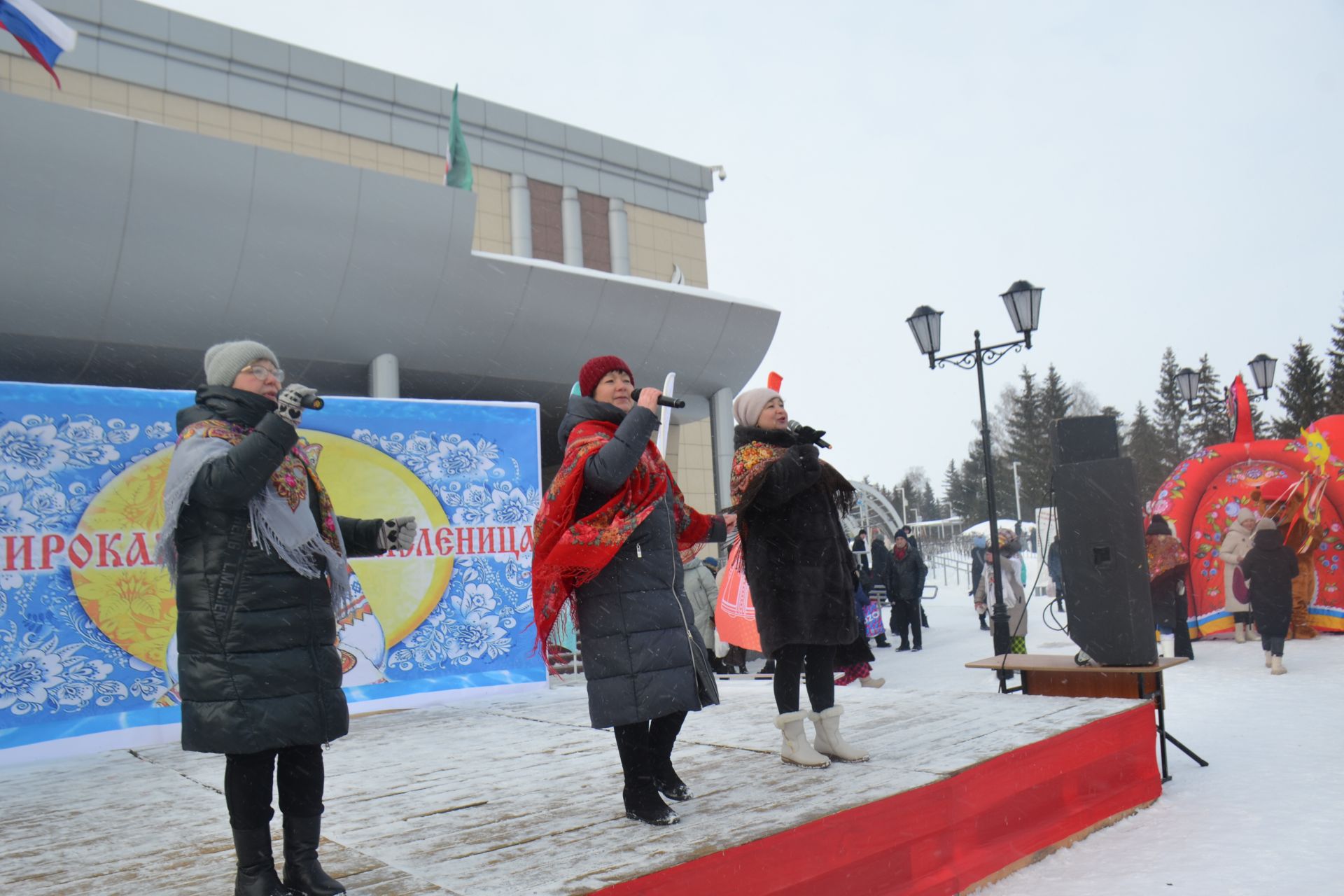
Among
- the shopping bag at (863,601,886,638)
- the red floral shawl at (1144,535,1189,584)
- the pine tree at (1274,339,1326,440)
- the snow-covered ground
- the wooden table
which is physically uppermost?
the pine tree at (1274,339,1326,440)

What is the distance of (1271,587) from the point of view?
891cm

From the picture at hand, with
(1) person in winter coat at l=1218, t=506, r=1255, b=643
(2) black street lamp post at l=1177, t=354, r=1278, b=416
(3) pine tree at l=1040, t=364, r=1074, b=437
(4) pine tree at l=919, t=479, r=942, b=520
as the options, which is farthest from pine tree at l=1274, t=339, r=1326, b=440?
(4) pine tree at l=919, t=479, r=942, b=520

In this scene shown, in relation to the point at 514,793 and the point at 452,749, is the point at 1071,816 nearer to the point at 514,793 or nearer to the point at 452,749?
the point at 514,793

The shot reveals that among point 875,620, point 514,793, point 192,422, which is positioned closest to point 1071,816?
point 514,793

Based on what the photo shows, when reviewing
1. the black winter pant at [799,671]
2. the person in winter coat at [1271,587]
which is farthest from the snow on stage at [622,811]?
the person in winter coat at [1271,587]

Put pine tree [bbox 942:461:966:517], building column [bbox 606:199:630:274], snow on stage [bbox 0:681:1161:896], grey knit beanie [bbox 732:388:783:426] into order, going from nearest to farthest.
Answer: snow on stage [bbox 0:681:1161:896] → grey knit beanie [bbox 732:388:783:426] → building column [bbox 606:199:630:274] → pine tree [bbox 942:461:966:517]

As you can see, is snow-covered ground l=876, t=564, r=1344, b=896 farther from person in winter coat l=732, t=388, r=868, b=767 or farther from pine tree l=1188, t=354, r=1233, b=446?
pine tree l=1188, t=354, r=1233, b=446

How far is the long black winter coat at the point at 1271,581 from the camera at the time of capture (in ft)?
29.1

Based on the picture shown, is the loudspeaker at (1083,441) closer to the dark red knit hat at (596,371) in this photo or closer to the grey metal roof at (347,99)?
the dark red knit hat at (596,371)

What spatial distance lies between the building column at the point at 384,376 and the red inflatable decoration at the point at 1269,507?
30.5ft

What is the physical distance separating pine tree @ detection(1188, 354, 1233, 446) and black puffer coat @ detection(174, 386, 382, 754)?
2128 inches

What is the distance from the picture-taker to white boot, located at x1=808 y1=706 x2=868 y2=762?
3.84m

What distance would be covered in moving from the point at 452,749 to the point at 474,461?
9.77ft

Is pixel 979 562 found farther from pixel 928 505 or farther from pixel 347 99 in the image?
pixel 928 505
